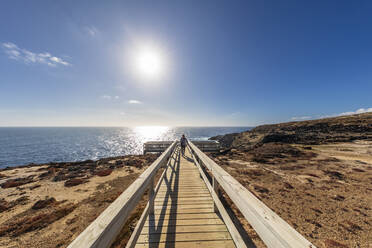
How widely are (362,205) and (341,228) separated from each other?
7.01 ft

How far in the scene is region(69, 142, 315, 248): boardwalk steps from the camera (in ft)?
3.55

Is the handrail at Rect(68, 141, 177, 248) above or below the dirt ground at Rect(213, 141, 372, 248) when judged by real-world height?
above

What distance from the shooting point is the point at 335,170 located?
779 cm

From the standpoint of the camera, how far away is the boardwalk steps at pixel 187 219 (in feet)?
3.55

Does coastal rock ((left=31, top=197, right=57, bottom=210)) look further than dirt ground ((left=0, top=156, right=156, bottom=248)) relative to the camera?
Yes

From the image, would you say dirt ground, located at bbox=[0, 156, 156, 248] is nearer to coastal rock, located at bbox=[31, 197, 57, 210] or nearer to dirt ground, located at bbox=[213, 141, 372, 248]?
coastal rock, located at bbox=[31, 197, 57, 210]

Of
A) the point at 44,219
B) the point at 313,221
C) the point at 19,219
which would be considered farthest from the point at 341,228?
the point at 19,219

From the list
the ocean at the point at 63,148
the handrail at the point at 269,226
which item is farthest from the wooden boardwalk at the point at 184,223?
the ocean at the point at 63,148

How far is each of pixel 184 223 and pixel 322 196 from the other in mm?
6252

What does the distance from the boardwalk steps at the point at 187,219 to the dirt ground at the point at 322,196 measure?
144cm

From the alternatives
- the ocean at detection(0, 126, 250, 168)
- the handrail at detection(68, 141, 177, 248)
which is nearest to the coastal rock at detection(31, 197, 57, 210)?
the handrail at detection(68, 141, 177, 248)

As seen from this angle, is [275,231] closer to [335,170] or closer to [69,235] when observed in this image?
[69,235]

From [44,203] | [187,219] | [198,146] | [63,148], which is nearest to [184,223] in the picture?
[187,219]

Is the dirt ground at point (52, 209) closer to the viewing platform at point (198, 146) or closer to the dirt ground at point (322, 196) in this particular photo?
the dirt ground at point (322, 196)
